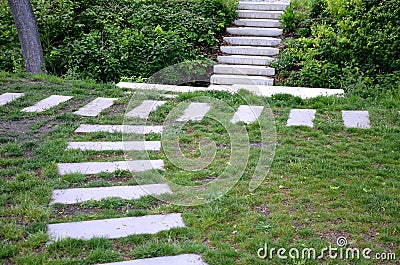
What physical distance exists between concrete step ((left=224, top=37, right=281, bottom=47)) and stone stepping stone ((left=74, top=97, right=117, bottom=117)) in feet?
10.2

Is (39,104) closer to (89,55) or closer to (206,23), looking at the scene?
(89,55)

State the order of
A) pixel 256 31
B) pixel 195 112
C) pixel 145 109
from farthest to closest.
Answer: pixel 256 31 → pixel 145 109 → pixel 195 112

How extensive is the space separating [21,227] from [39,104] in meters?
2.99

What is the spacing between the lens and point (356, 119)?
5164 millimetres

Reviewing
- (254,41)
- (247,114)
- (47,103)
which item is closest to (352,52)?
(254,41)

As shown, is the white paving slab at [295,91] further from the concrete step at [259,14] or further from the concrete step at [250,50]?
the concrete step at [259,14]

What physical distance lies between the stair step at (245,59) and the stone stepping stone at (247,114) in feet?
7.12

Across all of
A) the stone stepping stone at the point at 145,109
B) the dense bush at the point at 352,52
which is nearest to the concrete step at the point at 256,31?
the dense bush at the point at 352,52

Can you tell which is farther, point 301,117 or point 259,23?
point 259,23

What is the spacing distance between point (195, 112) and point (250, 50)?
2.90m

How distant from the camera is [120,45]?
25.4 ft

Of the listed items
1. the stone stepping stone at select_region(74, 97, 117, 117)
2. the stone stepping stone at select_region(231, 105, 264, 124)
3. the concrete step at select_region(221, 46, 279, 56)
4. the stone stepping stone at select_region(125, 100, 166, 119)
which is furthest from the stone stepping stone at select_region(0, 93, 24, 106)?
the concrete step at select_region(221, 46, 279, 56)

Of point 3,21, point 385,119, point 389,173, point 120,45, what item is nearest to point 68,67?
point 120,45

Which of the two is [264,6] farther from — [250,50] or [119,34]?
[119,34]
